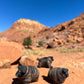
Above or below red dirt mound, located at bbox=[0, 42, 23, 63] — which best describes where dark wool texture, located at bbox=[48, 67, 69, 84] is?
below

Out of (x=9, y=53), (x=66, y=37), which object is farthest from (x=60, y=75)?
(x=66, y=37)

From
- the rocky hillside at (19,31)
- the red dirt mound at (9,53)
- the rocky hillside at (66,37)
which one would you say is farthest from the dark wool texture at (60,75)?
the rocky hillside at (19,31)

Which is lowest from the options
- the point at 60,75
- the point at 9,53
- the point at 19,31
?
the point at 60,75

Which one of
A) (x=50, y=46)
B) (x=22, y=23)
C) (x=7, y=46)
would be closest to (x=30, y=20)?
(x=22, y=23)

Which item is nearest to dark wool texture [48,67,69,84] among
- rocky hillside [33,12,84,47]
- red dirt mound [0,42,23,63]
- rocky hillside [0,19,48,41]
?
red dirt mound [0,42,23,63]

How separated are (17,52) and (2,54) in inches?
38.9

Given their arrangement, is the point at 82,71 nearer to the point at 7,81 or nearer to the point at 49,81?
the point at 49,81

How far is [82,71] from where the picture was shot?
14.7 feet

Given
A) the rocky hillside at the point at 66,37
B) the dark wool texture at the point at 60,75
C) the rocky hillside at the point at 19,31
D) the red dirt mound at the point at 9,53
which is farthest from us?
the rocky hillside at the point at 19,31

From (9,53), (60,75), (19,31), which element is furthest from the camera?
(19,31)

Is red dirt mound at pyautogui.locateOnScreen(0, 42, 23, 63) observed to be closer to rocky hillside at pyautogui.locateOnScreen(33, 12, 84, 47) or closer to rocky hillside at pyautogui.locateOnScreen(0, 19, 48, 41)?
rocky hillside at pyautogui.locateOnScreen(33, 12, 84, 47)

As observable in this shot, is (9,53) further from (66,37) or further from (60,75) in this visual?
(66,37)

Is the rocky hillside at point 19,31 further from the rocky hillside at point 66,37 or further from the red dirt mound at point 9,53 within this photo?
the red dirt mound at point 9,53

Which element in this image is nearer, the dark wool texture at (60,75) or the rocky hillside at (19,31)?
the dark wool texture at (60,75)
